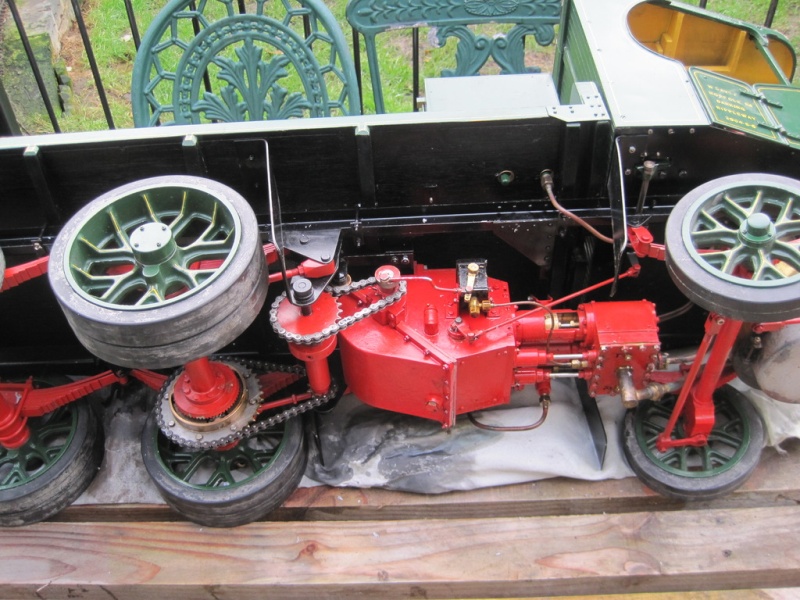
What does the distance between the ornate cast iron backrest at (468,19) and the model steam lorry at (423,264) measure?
0.60m

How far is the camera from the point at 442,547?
6.81ft

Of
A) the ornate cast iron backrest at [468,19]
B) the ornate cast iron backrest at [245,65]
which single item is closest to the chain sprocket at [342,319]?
the ornate cast iron backrest at [245,65]

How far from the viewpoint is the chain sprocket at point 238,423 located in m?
2.01

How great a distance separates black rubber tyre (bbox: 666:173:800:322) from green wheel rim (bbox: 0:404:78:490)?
164 cm

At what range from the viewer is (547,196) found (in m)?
2.10

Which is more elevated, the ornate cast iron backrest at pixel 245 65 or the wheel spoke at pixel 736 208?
the wheel spoke at pixel 736 208

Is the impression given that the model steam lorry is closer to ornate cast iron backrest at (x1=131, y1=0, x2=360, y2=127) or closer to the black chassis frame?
the black chassis frame

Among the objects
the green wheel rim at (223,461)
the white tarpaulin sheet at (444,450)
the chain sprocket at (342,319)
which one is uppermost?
the chain sprocket at (342,319)

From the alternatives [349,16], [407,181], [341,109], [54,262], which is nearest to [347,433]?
[407,181]

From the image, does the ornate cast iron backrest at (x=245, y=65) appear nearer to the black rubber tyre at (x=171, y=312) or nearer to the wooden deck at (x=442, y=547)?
the black rubber tyre at (x=171, y=312)

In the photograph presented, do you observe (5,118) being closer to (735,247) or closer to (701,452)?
(735,247)

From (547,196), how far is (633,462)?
74 cm

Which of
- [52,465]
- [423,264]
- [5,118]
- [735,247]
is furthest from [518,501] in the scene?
[5,118]

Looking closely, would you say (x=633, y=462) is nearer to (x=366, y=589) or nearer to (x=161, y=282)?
(x=366, y=589)
